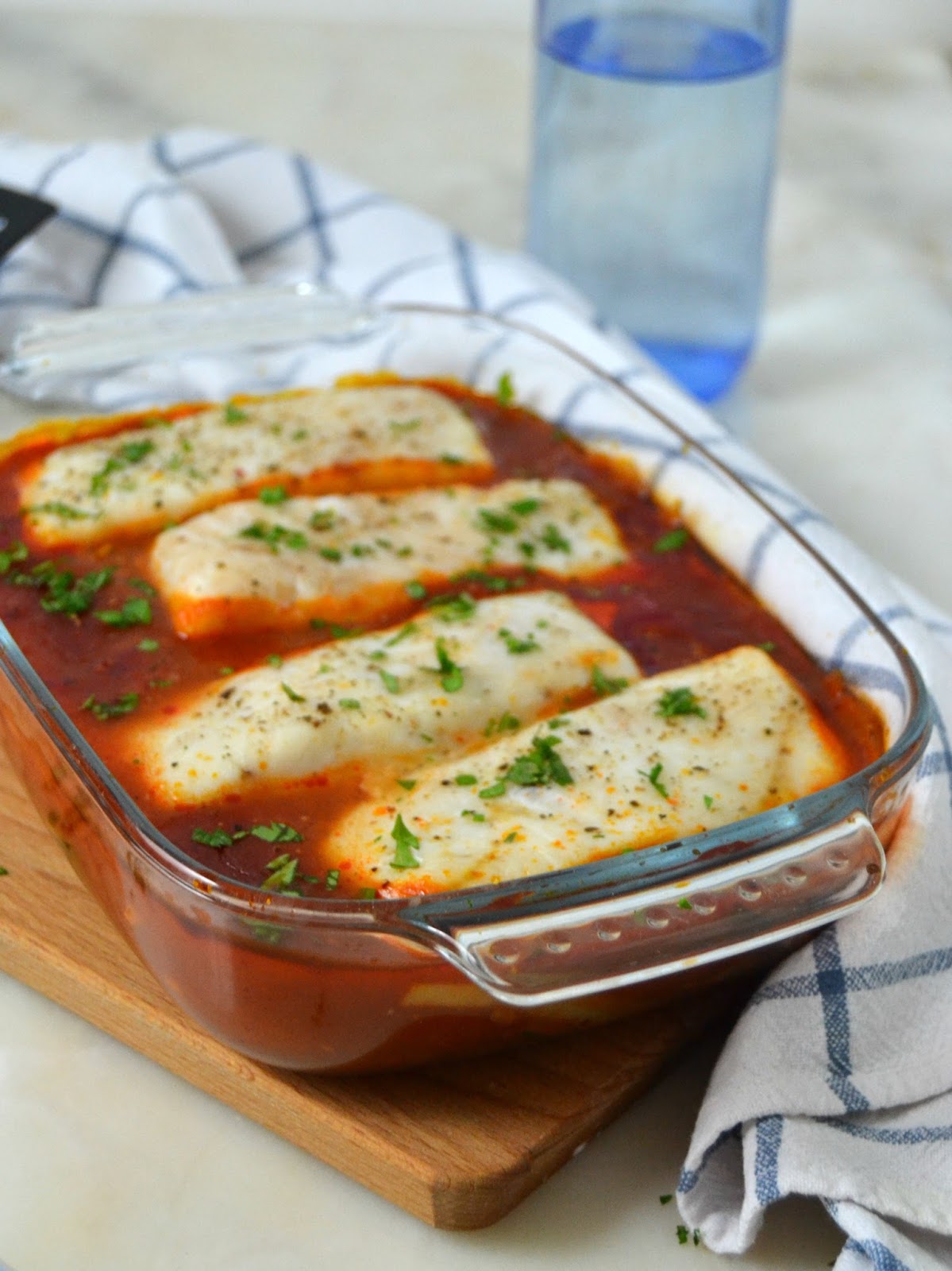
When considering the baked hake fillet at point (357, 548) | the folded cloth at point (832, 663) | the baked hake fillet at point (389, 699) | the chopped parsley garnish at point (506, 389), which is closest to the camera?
the folded cloth at point (832, 663)

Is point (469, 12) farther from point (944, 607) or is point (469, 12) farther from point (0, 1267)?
point (0, 1267)

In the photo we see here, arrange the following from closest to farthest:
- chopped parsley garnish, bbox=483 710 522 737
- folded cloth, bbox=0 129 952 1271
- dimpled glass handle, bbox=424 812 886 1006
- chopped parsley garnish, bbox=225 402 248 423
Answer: dimpled glass handle, bbox=424 812 886 1006 → folded cloth, bbox=0 129 952 1271 → chopped parsley garnish, bbox=483 710 522 737 → chopped parsley garnish, bbox=225 402 248 423

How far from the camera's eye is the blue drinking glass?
7.52ft

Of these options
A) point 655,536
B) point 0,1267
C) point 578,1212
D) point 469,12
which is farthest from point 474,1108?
point 469,12

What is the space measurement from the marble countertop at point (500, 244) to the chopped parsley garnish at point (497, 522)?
577mm

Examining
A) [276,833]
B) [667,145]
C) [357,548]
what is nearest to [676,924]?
[276,833]

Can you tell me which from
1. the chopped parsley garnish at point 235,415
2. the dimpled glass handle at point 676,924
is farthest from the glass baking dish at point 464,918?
the chopped parsley garnish at point 235,415

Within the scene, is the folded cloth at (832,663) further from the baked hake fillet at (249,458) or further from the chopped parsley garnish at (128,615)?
the chopped parsley garnish at (128,615)

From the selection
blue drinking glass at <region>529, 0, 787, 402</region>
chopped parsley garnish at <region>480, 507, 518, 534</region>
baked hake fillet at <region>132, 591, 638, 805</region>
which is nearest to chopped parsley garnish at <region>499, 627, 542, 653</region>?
baked hake fillet at <region>132, 591, 638, 805</region>

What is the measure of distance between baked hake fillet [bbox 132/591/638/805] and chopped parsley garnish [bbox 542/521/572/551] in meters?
0.12

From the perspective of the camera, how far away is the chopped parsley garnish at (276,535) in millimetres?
1861

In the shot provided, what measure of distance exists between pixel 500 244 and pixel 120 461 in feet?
3.94

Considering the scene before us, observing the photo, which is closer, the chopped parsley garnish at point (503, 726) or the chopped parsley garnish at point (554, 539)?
the chopped parsley garnish at point (503, 726)

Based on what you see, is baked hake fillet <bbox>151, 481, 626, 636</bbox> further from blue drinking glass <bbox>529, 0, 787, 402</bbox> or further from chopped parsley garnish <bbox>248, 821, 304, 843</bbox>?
blue drinking glass <bbox>529, 0, 787, 402</bbox>
